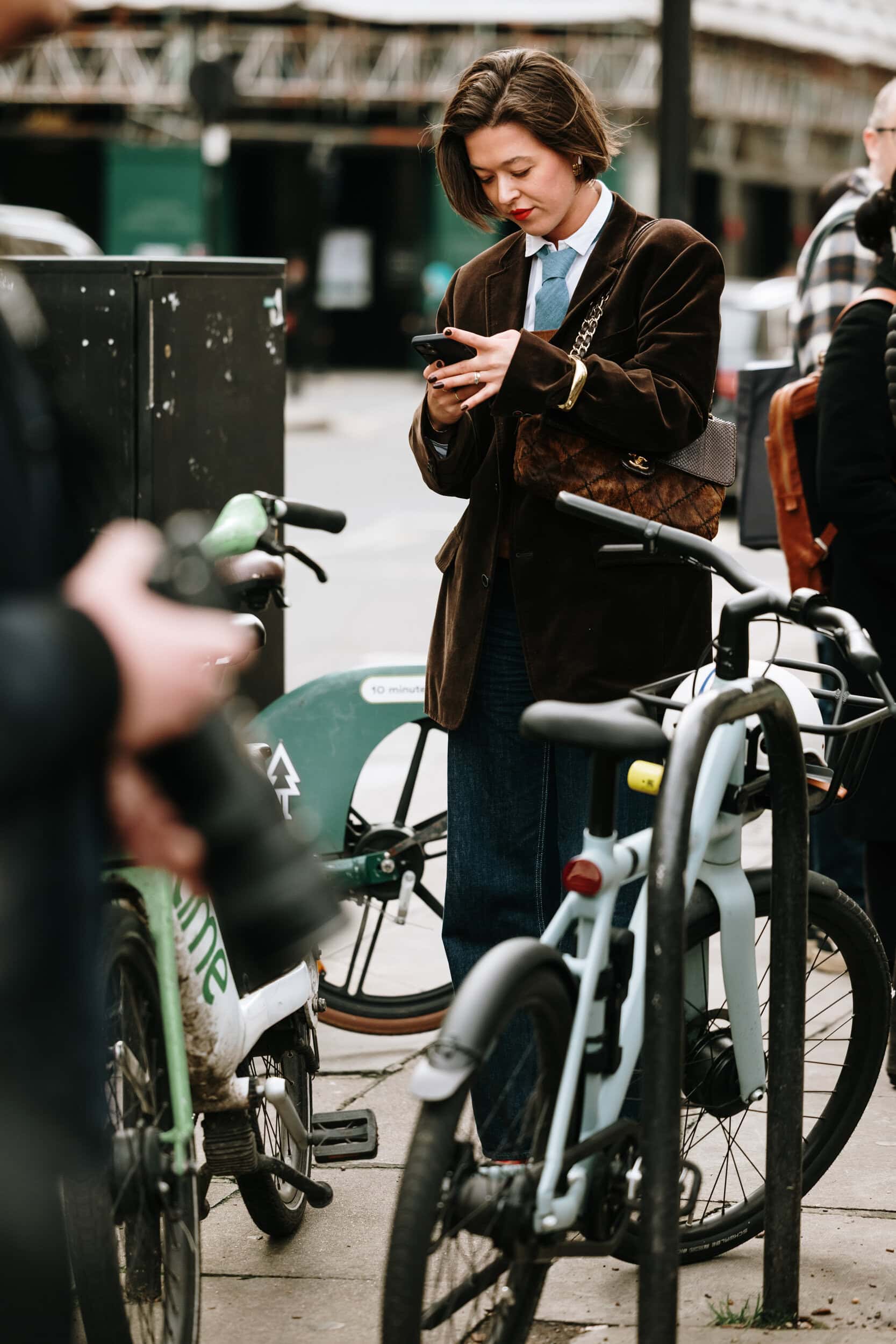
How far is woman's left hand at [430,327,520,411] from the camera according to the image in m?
3.15

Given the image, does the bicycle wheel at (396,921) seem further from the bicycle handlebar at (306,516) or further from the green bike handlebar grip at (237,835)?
the green bike handlebar grip at (237,835)

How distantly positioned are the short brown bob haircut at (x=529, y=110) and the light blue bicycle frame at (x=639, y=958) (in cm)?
101

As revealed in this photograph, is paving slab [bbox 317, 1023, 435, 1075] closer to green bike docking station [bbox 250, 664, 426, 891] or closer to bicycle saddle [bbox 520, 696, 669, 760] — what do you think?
green bike docking station [bbox 250, 664, 426, 891]

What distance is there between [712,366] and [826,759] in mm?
707

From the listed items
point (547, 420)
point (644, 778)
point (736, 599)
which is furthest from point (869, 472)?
point (644, 778)

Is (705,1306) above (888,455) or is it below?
below

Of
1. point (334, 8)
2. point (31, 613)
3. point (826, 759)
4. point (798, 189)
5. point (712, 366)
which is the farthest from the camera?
point (798, 189)

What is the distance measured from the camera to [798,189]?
1705 inches

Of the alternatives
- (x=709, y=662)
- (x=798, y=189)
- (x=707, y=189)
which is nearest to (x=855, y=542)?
(x=709, y=662)

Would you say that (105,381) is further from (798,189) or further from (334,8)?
(798,189)

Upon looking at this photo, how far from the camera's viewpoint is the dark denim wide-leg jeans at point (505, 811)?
3490mm

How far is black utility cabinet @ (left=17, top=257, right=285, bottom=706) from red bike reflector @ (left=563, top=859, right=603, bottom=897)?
1.87 meters

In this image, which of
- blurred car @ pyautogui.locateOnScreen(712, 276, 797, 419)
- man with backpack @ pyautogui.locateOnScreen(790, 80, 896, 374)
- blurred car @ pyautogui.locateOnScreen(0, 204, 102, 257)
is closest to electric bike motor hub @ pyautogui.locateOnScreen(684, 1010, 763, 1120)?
Result: man with backpack @ pyautogui.locateOnScreen(790, 80, 896, 374)

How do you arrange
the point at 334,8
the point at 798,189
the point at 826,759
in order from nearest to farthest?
the point at 826,759 → the point at 334,8 → the point at 798,189
